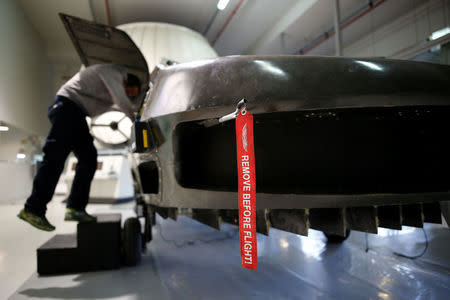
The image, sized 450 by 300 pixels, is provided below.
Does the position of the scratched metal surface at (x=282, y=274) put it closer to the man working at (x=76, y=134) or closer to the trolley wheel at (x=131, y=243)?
the trolley wheel at (x=131, y=243)

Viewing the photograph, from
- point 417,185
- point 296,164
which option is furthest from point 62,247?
point 417,185

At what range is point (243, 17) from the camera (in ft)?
15.2

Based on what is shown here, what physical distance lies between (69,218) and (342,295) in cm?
137

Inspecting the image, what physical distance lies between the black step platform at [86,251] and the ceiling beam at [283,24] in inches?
163

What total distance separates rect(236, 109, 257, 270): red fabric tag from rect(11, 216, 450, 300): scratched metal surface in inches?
18.0

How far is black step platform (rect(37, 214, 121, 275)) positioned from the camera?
4.17 feet

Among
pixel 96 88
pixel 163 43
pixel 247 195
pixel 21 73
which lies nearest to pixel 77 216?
pixel 96 88

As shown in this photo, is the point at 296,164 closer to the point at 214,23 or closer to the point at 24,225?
the point at 24,225

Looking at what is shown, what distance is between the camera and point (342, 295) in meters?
0.93

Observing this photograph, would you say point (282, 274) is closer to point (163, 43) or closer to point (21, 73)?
point (21, 73)

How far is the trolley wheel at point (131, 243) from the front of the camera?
1.34 metres

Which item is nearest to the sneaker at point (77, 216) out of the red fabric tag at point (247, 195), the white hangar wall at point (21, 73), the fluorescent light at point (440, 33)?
the red fabric tag at point (247, 195)

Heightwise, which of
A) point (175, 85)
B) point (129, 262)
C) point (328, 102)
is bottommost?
point (129, 262)

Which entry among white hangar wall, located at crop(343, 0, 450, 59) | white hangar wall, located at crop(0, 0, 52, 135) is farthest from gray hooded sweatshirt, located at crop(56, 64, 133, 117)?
white hangar wall, located at crop(343, 0, 450, 59)
